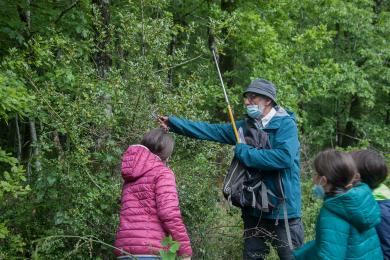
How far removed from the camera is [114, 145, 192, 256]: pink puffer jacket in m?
3.62

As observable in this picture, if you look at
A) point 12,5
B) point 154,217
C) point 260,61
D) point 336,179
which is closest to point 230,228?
point 154,217

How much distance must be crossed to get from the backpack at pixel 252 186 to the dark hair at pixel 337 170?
0.93m

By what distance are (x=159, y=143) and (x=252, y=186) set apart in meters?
0.85

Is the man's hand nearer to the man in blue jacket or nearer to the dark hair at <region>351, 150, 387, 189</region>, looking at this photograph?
the man in blue jacket

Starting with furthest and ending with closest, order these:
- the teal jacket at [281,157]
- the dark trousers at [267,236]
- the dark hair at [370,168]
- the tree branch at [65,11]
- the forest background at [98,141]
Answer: the tree branch at [65,11], the forest background at [98,141], the dark trousers at [267,236], the teal jacket at [281,157], the dark hair at [370,168]

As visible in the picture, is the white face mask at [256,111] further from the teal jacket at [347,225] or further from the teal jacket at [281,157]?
the teal jacket at [347,225]

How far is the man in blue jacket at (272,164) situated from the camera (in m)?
4.01

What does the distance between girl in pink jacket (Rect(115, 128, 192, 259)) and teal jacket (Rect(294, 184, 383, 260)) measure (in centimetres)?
105

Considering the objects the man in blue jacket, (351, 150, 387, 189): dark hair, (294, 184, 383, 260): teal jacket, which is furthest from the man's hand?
(294, 184, 383, 260): teal jacket

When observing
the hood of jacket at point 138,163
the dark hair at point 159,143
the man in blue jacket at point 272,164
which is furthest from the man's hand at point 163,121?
the hood of jacket at point 138,163

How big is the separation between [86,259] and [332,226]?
2435 mm

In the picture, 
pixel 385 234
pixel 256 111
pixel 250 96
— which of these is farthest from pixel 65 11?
pixel 385 234

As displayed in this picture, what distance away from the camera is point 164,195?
11.9 feet

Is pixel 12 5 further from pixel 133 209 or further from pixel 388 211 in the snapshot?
pixel 388 211
